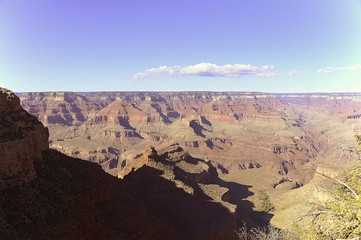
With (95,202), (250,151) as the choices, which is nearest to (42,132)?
(95,202)

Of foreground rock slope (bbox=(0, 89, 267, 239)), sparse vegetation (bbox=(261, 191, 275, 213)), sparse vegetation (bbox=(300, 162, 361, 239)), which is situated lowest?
sparse vegetation (bbox=(261, 191, 275, 213))

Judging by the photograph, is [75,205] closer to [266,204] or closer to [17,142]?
[17,142]


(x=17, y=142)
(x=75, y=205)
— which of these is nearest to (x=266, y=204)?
(x=75, y=205)

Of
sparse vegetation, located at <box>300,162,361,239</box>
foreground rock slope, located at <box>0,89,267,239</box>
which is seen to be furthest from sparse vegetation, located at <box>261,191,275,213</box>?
sparse vegetation, located at <box>300,162,361,239</box>

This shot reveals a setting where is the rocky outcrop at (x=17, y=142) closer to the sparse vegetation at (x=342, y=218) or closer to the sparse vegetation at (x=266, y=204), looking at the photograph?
the sparse vegetation at (x=342, y=218)

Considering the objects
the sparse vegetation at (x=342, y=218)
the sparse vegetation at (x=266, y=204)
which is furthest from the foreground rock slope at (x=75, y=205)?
the sparse vegetation at (x=266, y=204)

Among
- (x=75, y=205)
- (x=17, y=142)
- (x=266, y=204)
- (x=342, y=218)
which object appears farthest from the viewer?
(x=266, y=204)

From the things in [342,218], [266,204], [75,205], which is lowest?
[266,204]

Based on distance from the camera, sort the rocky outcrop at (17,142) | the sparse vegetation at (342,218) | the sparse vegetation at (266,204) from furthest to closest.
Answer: the sparse vegetation at (266,204) < the rocky outcrop at (17,142) < the sparse vegetation at (342,218)

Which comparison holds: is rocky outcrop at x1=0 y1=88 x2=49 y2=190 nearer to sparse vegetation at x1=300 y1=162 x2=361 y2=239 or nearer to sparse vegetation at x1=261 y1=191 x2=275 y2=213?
sparse vegetation at x1=300 y1=162 x2=361 y2=239
